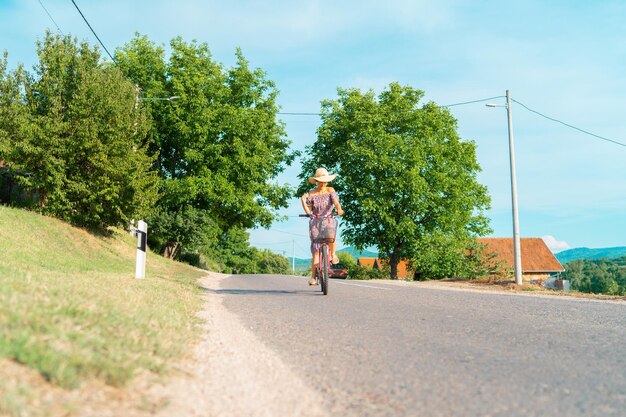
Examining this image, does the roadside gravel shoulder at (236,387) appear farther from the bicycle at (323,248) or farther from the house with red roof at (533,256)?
the house with red roof at (533,256)

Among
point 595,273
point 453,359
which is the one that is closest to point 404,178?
point 453,359

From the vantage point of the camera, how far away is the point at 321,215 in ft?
35.7

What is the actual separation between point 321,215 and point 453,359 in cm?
672

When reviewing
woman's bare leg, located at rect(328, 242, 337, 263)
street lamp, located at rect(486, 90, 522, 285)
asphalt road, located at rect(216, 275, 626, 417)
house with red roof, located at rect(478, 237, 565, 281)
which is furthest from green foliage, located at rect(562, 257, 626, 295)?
asphalt road, located at rect(216, 275, 626, 417)

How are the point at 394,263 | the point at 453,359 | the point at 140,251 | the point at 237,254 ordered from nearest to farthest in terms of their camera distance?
the point at 453,359 → the point at 140,251 → the point at 394,263 → the point at 237,254

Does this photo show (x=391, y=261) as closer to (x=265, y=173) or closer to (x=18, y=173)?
(x=265, y=173)

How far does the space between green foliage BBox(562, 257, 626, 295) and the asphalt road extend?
6955 centimetres

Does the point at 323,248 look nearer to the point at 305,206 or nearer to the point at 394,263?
the point at 305,206

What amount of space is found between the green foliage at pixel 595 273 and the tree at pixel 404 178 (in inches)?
1667

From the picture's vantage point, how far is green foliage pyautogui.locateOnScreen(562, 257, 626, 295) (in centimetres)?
7338

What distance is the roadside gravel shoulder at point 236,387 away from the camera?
2.87 meters

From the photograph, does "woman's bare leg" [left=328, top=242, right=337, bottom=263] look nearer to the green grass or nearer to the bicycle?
the bicycle

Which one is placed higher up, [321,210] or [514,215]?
[514,215]

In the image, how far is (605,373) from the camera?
3.87m
